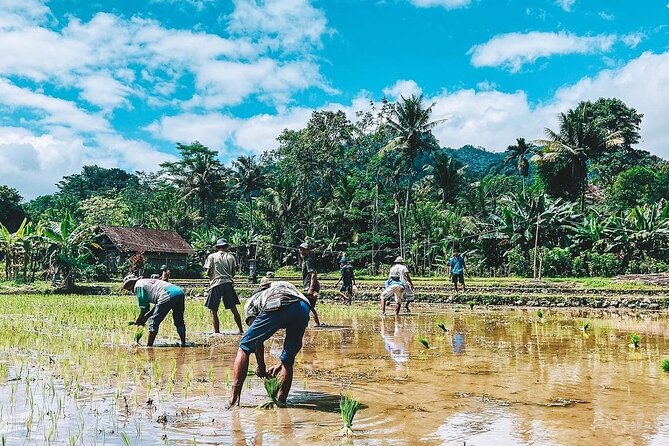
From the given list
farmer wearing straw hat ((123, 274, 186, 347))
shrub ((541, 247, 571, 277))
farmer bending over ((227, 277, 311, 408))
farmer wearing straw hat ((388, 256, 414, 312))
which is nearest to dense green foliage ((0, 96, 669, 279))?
shrub ((541, 247, 571, 277))

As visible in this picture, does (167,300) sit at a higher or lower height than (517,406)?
higher

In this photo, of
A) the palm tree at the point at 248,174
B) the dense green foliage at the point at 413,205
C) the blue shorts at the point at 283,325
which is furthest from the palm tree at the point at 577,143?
the blue shorts at the point at 283,325

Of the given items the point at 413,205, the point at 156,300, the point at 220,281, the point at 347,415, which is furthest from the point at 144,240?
the point at 347,415

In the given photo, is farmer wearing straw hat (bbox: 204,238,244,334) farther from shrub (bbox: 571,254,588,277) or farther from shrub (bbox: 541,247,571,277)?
shrub (bbox: 571,254,588,277)

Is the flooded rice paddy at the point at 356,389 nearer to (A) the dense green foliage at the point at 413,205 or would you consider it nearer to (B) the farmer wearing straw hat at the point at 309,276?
(B) the farmer wearing straw hat at the point at 309,276

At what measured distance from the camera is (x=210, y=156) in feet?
185

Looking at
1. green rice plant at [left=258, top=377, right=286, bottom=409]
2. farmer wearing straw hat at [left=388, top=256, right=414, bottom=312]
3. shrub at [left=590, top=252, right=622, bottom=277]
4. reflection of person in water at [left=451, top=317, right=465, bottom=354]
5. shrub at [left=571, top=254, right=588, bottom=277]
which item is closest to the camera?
green rice plant at [left=258, top=377, right=286, bottom=409]

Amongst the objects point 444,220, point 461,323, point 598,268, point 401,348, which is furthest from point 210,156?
point 401,348

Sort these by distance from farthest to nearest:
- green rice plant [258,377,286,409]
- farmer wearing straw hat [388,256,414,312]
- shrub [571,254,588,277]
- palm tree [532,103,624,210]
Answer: palm tree [532,103,624,210] → shrub [571,254,588,277] → farmer wearing straw hat [388,256,414,312] → green rice plant [258,377,286,409]

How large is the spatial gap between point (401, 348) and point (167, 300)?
364 centimetres

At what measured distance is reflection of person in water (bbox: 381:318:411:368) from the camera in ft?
A: 28.2

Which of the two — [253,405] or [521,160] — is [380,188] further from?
[253,405]

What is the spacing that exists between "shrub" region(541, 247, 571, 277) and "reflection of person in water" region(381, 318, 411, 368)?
67.9 ft

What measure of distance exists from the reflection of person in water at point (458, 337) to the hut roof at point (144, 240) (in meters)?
30.1
